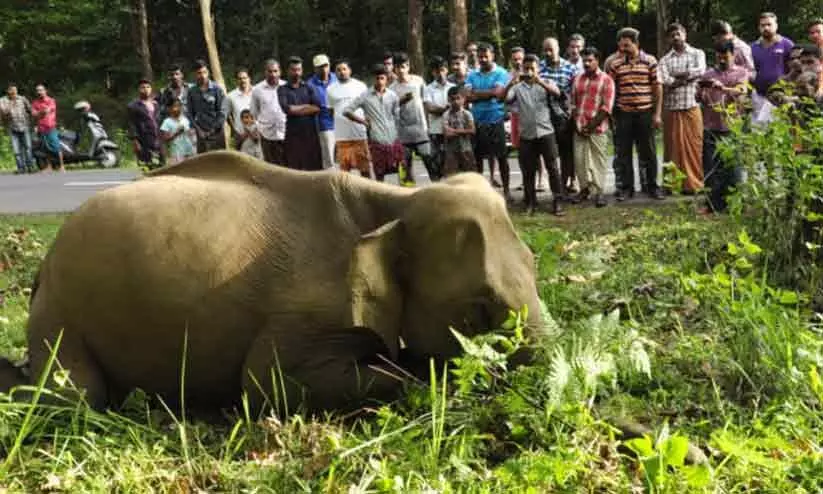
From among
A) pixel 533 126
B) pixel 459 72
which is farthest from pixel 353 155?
pixel 533 126

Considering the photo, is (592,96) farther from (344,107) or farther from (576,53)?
(344,107)

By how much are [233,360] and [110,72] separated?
111ft

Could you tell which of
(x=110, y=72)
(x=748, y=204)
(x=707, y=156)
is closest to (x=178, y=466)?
(x=748, y=204)

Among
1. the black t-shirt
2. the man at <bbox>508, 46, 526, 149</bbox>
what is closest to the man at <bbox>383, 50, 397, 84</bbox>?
the black t-shirt

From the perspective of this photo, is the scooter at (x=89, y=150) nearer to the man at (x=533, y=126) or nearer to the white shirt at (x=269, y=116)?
the white shirt at (x=269, y=116)

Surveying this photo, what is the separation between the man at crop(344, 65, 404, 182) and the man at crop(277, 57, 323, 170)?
18.8 inches

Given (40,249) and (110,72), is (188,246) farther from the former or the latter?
(110,72)

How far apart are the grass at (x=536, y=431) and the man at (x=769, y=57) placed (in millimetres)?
6050

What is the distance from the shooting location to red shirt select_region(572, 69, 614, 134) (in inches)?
382

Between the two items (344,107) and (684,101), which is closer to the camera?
(684,101)

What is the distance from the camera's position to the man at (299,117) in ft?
34.3

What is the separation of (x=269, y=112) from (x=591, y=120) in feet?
11.7

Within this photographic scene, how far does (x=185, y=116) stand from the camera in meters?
11.3

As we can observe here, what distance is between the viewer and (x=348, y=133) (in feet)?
34.3
